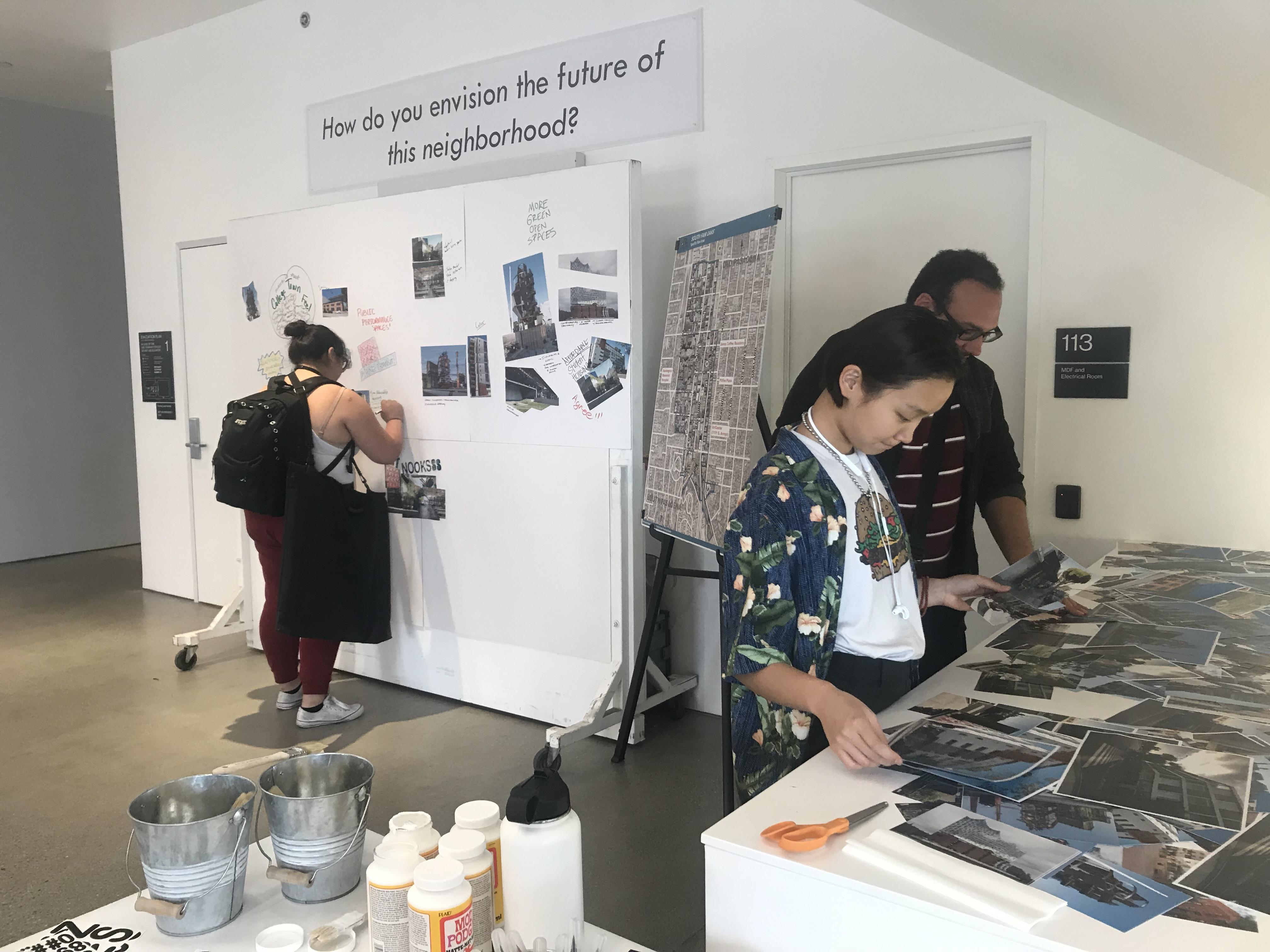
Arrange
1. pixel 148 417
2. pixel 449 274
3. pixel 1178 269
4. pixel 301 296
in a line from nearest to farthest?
pixel 1178 269 < pixel 449 274 < pixel 301 296 < pixel 148 417

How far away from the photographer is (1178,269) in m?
2.75

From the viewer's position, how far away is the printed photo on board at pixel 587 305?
335 cm

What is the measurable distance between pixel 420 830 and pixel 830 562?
0.71 metres

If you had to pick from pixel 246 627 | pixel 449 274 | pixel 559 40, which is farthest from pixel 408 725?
pixel 559 40

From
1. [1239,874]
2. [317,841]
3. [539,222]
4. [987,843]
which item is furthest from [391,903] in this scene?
[539,222]

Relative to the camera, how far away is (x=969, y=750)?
4.41 feet

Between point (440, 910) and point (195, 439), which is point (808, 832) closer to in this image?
point (440, 910)

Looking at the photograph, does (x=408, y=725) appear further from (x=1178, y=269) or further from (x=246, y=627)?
(x=1178, y=269)

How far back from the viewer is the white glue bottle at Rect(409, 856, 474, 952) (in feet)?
3.09

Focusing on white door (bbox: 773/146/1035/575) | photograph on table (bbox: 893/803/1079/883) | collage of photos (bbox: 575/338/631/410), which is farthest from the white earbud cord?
collage of photos (bbox: 575/338/631/410)

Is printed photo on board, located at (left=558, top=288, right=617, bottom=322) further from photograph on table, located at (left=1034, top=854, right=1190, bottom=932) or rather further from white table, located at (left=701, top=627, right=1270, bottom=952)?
photograph on table, located at (left=1034, top=854, right=1190, bottom=932)

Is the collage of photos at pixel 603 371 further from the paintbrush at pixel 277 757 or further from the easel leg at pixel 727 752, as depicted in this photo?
the paintbrush at pixel 277 757

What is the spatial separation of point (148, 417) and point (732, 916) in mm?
5721

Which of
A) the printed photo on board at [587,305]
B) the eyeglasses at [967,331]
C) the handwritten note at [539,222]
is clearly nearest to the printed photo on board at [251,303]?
the handwritten note at [539,222]
